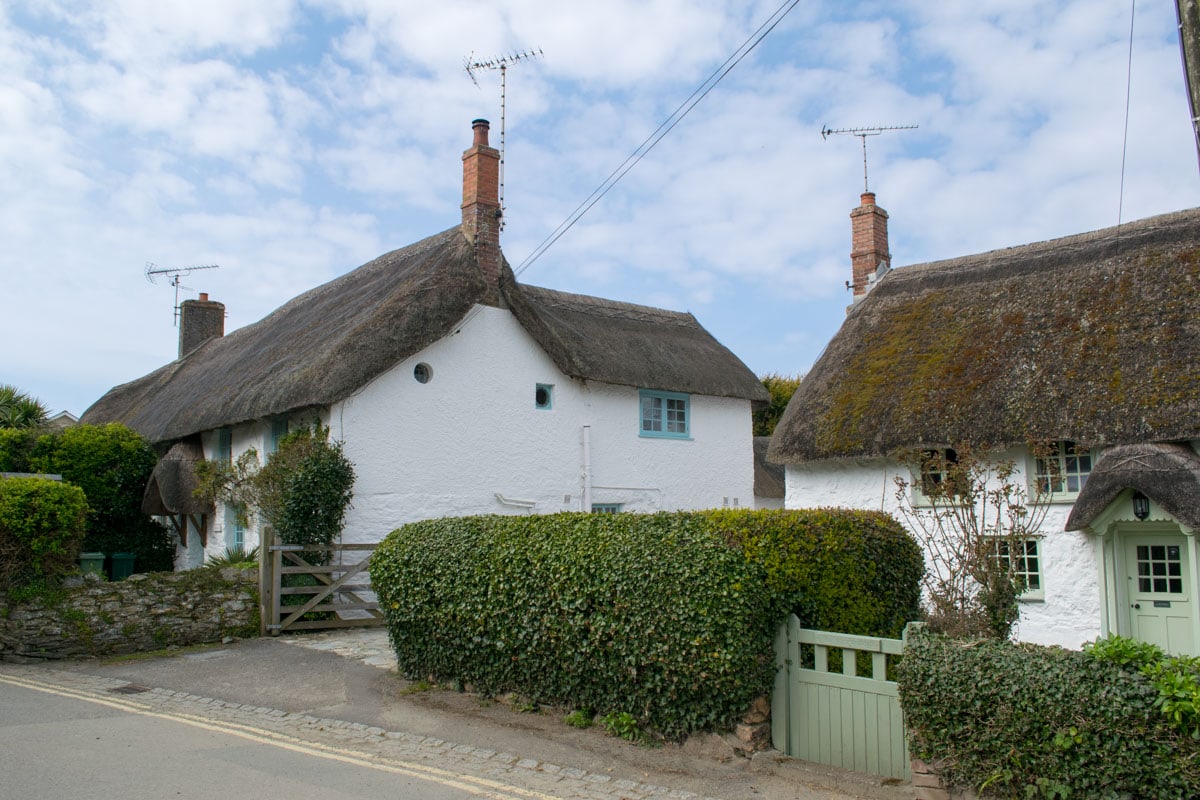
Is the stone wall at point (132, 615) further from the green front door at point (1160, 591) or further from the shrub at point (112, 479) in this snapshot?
the green front door at point (1160, 591)

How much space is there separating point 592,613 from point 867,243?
1433cm

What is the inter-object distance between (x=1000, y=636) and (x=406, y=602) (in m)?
5.99

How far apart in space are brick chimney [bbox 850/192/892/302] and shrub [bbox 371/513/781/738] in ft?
42.4

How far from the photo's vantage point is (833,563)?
25.4ft

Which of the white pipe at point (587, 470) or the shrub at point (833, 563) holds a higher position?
the white pipe at point (587, 470)

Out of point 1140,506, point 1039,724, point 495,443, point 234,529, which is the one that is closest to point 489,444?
point 495,443

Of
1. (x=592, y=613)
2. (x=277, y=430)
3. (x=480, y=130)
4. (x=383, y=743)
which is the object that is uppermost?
(x=480, y=130)

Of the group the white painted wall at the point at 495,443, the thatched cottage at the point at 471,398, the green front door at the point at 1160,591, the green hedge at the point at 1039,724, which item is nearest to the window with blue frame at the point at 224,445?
the thatched cottage at the point at 471,398

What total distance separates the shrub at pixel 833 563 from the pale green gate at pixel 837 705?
320 mm

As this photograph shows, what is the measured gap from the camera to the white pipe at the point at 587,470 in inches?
752

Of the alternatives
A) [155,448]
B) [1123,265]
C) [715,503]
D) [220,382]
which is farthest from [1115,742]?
[155,448]

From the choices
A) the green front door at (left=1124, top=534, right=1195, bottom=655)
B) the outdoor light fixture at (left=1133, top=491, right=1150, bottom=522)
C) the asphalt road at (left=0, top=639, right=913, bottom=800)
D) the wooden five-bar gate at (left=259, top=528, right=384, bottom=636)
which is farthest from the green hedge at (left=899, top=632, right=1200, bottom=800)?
the wooden five-bar gate at (left=259, top=528, right=384, bottom=636)

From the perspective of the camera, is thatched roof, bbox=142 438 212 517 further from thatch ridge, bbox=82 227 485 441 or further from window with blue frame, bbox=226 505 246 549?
window with blue frame, bbox=226 505 246 549

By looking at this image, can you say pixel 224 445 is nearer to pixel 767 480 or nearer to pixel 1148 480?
pixel 767 480
